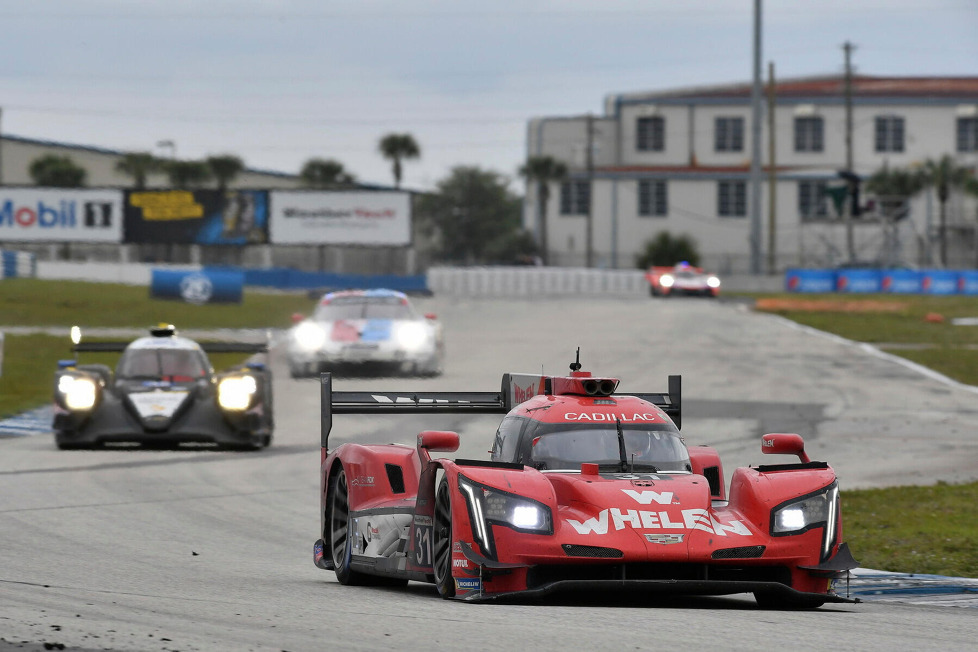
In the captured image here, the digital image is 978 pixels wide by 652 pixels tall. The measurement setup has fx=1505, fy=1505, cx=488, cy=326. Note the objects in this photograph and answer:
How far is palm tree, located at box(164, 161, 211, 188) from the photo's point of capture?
10106cm

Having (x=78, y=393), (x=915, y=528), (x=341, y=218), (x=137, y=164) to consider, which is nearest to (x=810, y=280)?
(x=341, y=218)

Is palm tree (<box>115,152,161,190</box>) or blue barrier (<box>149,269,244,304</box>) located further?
palm tree (<box>115,152,161,190</box>)

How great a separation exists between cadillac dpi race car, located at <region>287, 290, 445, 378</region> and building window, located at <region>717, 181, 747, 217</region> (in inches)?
2705

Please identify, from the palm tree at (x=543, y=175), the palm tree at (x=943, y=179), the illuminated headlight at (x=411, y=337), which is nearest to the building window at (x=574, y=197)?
the palm tree at (x=543, y=175)

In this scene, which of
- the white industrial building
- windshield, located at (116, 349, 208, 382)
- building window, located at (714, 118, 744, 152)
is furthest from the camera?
building window, located at (714, 118, 744, 152)

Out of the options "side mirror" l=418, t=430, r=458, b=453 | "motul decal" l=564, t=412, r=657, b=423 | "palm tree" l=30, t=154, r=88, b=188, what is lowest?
"side mirror" l=418, t=430, r=458, b=453

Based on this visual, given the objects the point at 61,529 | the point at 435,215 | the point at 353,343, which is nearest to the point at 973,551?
the point at 61,529

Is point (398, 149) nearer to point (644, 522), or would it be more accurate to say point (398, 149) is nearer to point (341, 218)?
point (341, 218)

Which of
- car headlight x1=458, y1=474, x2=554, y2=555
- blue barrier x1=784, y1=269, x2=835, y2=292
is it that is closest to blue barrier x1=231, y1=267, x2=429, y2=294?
blue barrier x1=784, y1=269, x2=835, y2=292

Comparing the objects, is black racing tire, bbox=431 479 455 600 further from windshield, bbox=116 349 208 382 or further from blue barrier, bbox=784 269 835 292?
blue barrier, bbox=784 269 835 292

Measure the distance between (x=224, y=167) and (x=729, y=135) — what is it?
34.5m

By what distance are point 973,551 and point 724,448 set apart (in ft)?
24.1

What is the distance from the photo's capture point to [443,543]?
28.3 feet

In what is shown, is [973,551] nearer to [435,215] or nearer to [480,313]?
[480,313]
